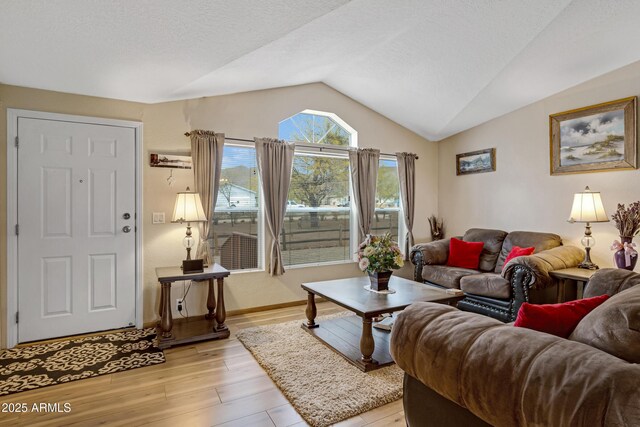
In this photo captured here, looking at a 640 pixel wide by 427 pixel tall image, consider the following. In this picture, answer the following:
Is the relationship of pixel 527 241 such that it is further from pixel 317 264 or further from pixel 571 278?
pixel 317 264

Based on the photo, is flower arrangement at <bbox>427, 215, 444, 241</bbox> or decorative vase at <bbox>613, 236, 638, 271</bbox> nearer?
decorative vase at <bbox>613, 236, 638, 271</bbox>

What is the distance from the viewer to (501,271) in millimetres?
3900

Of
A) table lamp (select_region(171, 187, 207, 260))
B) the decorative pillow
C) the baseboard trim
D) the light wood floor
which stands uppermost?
table lamp (select_region(171, 187, 207, 260))

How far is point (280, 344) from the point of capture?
312 centimetres

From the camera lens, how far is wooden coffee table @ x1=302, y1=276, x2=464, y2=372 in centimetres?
267

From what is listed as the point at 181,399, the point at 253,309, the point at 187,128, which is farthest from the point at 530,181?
the point at 181,399

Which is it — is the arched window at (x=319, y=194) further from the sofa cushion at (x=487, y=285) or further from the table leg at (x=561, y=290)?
the table leg at (x=561, y=290)

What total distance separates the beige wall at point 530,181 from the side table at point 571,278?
54cm

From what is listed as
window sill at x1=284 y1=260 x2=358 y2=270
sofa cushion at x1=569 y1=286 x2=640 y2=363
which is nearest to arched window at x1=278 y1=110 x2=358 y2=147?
window sill at x1=284 y1=260 x2=358 y2=270

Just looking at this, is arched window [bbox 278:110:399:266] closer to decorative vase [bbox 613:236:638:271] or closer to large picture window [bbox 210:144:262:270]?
large picture window [bbox 210:144:262:270]

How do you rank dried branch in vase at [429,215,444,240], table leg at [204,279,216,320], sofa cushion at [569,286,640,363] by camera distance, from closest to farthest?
1. sofa cushion at [569,286,640,363]
2. table leg at [204,279,216,320]
3. dried branch in vase at [429,215,444,240]

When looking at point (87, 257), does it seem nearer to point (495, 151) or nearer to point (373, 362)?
point (373, 362)

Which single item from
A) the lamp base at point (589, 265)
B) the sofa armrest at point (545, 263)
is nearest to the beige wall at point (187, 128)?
the sofa armrest at point (545, 263)

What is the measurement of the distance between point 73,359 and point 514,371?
3247 mm
